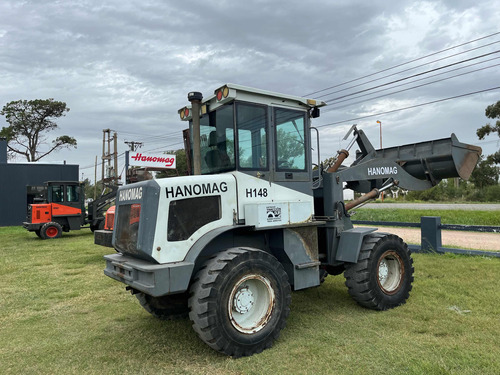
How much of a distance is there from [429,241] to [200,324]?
24.9 feet

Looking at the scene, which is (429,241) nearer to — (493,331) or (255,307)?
(493,331)

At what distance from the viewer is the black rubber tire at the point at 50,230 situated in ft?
54.7

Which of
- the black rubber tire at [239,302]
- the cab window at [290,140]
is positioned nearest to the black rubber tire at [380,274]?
the black rubber tire at [239,302]

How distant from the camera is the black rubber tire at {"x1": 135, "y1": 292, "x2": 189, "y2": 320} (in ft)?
16.1

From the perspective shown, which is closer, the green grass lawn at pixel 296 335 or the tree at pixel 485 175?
the green grass lawn at pixel 296 335

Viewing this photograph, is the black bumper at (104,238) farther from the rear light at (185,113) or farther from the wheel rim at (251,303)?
the wheel rim at (251,303)

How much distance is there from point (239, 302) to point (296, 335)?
900 millimetres

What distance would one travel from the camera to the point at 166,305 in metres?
5.04

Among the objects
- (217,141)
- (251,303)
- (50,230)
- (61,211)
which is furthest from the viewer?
(61,211)

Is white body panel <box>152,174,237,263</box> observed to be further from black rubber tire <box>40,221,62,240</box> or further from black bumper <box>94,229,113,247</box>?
black rubber tire <box>40,221,62,240</box>

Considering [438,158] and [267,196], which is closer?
[267,196]

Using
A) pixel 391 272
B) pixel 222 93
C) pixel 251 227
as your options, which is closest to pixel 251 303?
pixel 251 227

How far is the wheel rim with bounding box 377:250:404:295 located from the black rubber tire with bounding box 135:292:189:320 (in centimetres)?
274

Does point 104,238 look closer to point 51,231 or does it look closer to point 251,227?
point 251,227
